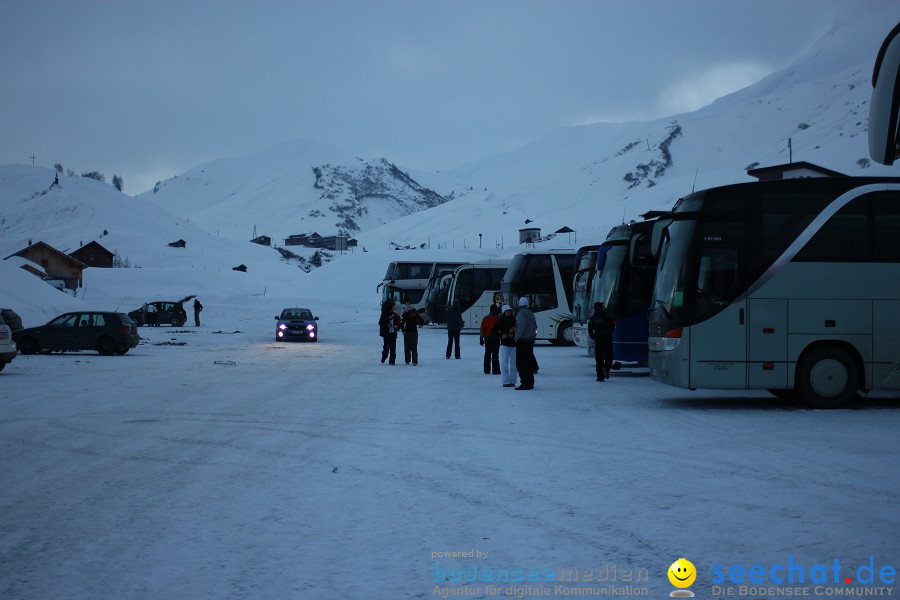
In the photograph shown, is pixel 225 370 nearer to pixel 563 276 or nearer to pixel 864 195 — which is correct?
pixel 864 195

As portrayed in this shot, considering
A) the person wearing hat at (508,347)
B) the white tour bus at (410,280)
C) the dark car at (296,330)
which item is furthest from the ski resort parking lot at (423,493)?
the white tour bus at (410,280)

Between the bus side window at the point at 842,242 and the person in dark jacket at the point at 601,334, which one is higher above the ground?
the bus side window at the point at 842,242

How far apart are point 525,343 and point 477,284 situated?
24.2 metres

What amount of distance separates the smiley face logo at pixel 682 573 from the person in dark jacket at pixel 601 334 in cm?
1403

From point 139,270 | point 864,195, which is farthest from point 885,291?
point 139,270

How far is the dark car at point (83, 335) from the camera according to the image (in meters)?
28.0

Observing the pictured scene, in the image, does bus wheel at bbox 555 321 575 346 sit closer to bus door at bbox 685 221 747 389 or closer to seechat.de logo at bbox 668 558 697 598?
bus door at bbox 685 221 747 389

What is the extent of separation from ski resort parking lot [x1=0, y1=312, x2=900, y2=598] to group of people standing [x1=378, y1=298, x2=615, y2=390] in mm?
1915

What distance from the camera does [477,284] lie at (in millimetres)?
41938

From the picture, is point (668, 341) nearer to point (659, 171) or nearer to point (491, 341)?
point (491, 341)

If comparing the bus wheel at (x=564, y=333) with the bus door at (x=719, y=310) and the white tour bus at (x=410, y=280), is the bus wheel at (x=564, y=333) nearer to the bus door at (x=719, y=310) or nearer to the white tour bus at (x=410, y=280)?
the white tour bus at (x=410, y=280)

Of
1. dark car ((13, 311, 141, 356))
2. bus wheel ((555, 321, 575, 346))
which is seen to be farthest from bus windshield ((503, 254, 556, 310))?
dark car ((13, 311, 141, 356))

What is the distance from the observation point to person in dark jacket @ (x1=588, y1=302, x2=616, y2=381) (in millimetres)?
19609

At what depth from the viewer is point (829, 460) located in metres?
9.53
